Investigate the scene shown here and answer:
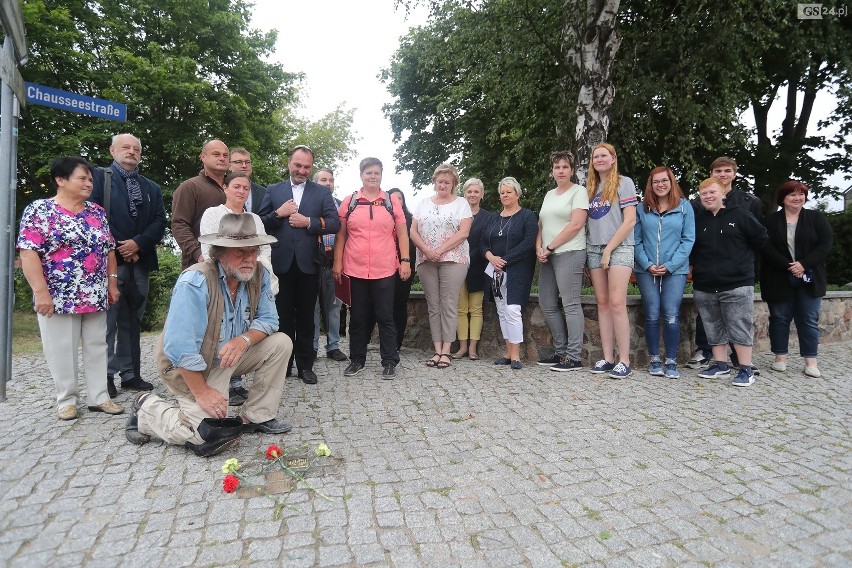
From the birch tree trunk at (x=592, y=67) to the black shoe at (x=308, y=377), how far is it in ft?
17.2

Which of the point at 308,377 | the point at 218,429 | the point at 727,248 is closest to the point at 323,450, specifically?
the point at 218,429

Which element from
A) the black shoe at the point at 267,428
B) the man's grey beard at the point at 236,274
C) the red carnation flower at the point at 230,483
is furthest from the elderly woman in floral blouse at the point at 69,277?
the red carnation flower at the point at 230,483

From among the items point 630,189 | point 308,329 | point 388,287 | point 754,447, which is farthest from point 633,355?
point 308,329

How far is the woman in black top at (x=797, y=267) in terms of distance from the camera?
5.51m

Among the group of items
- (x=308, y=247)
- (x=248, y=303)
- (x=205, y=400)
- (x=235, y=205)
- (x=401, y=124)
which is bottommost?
(x=205, y=400)

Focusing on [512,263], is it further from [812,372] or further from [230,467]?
[230,467]

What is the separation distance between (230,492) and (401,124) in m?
23.9

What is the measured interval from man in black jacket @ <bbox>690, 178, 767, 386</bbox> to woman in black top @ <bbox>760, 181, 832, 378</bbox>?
388 mm

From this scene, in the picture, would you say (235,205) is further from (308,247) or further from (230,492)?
(230,492)

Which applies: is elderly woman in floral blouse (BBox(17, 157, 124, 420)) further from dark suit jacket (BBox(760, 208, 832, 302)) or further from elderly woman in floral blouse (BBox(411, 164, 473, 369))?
dark suit jacket (BBox(760, 208, 832, 302))

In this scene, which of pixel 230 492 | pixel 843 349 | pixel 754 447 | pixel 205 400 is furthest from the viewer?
pixel 843 349

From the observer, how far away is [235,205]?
4547 millimetres

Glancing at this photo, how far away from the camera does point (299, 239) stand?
16.3 ft

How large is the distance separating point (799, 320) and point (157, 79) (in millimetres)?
18704
